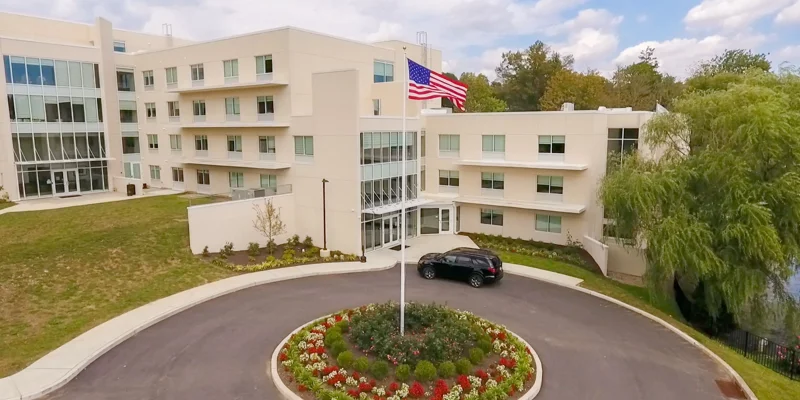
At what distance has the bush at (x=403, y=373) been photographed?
1427 centimetres

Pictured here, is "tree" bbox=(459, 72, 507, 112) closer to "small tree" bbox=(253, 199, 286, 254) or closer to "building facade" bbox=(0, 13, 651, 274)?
"building facade" bbox=(0, 13, 651, 274)

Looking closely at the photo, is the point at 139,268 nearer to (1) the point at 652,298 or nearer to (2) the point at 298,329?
(2) the point at 298,329

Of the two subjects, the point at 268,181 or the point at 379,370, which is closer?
the point at 379,370

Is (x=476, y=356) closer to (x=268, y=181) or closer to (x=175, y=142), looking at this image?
(x=268, y=181)

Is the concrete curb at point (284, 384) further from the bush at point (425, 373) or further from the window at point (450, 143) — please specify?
the window at point (450, 143)

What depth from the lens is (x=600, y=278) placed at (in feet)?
89.9

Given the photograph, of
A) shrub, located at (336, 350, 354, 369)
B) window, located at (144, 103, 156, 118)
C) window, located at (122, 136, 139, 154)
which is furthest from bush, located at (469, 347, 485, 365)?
window, located at (122, 136, 139, 154)

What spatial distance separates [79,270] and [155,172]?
962 inches

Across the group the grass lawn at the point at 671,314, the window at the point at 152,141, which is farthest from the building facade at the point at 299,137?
the grass lawn at the point at 671,314

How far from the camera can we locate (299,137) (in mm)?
31219

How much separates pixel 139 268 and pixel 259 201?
7.46 meters

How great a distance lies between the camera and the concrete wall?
26.7 metres

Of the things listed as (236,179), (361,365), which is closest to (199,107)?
(236,179)

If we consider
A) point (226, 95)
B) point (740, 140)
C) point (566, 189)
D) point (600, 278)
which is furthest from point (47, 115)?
point (740, 140)
